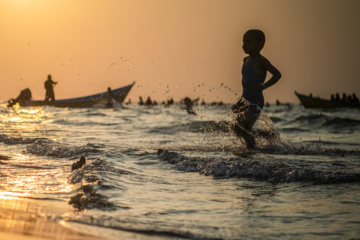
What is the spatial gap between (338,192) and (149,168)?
7.71ft

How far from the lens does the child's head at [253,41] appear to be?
275 inches

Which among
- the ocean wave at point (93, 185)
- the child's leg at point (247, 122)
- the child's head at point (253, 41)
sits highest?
the child's head at point (253, 41)

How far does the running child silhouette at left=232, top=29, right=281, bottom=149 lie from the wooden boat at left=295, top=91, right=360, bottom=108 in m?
38.9

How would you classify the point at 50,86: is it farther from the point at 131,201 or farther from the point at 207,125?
the point at 131,201

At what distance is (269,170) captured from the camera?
5.27 meters

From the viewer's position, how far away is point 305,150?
7809mm

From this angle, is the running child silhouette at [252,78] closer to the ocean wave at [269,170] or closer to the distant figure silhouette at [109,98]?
the ocean wave at [269,170]

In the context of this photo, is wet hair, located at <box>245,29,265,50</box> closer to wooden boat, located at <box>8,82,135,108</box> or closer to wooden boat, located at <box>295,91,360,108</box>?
wooden boat, located at <box>8,82,135,108</box>

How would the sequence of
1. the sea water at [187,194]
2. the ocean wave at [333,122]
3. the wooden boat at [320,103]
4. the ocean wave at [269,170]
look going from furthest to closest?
the wooden boat at [320,103], the ocean wave at [333,122], the ocean wave at [269,170], the sea water at [187,194]

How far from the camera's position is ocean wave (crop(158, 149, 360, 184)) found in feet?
16.2

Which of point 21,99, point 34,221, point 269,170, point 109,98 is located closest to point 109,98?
point 109,98

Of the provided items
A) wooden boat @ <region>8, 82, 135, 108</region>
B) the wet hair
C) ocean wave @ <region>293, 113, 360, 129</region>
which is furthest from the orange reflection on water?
wooden boat @ <region>8, 82, 135, 108</region>

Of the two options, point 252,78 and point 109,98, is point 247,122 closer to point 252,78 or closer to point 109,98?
point 252,78

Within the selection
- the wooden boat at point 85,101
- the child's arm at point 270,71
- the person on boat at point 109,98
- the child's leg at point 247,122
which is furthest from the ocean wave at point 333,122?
the wooden boat at point 85,101
